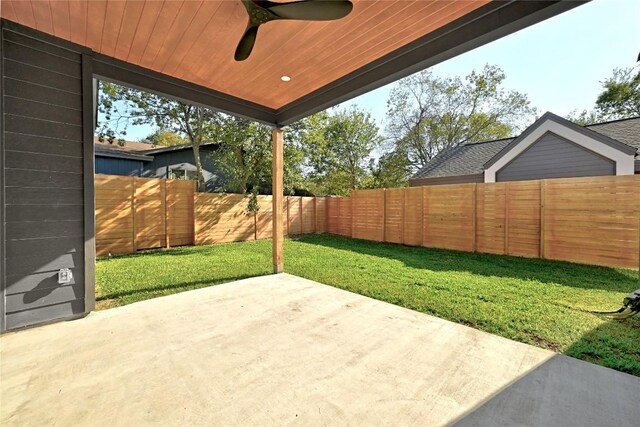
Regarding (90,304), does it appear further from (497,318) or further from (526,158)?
(526,158)

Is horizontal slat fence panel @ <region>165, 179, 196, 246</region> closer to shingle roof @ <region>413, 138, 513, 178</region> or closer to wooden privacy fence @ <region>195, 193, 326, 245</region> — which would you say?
wooden privacy fence @ <region>195, 193, 326, 245</region>

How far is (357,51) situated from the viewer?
268 centimetres

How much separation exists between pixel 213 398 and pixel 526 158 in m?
9.23

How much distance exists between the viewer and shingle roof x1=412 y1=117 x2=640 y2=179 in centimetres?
691

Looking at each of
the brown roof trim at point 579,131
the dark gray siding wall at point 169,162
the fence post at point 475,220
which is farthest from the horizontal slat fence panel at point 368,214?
Result: the dark gray siding wall at point 169,162

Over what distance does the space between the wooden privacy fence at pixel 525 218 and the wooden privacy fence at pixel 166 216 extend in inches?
174

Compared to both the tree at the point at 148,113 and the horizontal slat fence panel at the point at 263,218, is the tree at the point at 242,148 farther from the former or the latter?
the horizontal slat fence panel at the point at 263,218

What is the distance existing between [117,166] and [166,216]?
633 cm

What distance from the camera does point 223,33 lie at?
96.0 inches

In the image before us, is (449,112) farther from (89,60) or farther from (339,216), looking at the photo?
(89,60)

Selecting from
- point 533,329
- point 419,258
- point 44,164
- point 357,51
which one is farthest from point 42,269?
point 419,258

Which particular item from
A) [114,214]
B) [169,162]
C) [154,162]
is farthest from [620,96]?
[154,162]

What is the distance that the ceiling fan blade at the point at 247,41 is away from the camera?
2.16 metres

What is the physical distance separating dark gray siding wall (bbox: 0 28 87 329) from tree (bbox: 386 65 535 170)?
15.7 metres
